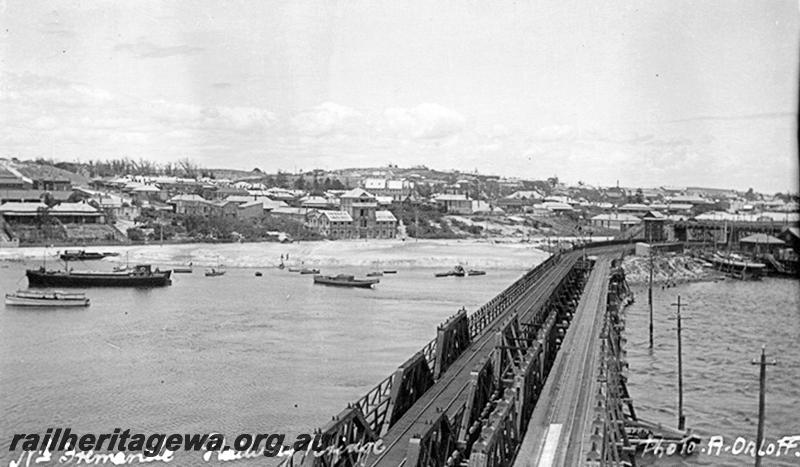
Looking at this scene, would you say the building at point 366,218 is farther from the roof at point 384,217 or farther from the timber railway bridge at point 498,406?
the timber railway bridge at point 498,406

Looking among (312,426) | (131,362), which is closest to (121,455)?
(312,426)

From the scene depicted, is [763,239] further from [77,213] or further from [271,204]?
[77,213]

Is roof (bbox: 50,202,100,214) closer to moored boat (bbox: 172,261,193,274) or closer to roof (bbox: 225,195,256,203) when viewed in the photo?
roof (bbox: 225,195,256,203)

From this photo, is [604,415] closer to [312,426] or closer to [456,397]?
[456,397]

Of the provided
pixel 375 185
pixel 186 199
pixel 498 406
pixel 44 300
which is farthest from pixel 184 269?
pixel 375 185

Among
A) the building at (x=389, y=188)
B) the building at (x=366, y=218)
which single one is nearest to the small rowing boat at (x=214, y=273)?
the building at (x=366, y=218)

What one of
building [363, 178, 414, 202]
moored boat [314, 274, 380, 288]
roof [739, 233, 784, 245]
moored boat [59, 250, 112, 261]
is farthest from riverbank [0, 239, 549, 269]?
building [363, 178, 414, 202]

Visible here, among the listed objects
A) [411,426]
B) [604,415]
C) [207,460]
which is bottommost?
[207,460]
